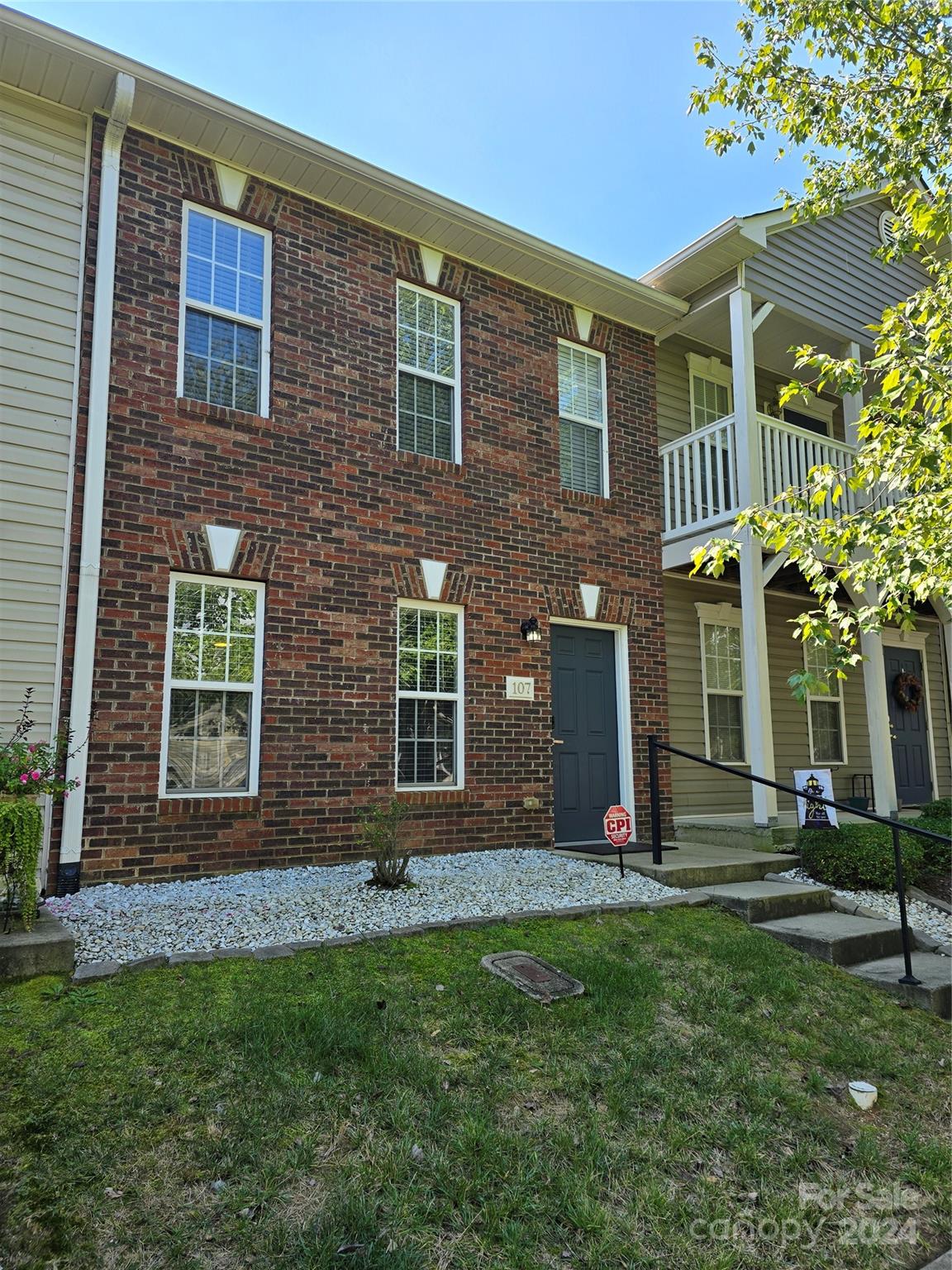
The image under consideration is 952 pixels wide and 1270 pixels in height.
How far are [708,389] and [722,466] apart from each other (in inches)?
72.2

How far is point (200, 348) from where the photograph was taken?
6.73 meters

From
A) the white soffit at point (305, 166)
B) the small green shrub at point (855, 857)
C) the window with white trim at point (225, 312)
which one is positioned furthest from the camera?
the small green shrub at point (855, 857)

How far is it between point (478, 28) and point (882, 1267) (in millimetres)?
9439

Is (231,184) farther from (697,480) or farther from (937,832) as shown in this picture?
(937,832)

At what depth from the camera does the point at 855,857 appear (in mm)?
7098

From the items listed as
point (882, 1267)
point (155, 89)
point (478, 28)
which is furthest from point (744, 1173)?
point (478, 28)

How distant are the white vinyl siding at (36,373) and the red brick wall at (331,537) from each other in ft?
0.96

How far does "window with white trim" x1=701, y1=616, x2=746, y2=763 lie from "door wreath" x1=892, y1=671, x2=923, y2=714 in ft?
13.9

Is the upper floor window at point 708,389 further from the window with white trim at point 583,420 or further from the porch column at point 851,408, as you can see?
the window with white trim at point 583,420

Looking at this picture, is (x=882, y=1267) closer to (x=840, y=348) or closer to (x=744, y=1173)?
(x=744, y=1173)

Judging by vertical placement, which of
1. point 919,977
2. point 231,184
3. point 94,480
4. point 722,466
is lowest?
point 919,977

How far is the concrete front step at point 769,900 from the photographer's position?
586 cm

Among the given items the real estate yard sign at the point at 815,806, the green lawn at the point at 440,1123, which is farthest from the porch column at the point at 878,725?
the green lawn at the point at 440,1123

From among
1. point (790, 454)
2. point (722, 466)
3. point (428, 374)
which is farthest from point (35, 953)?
point (790, 454)
